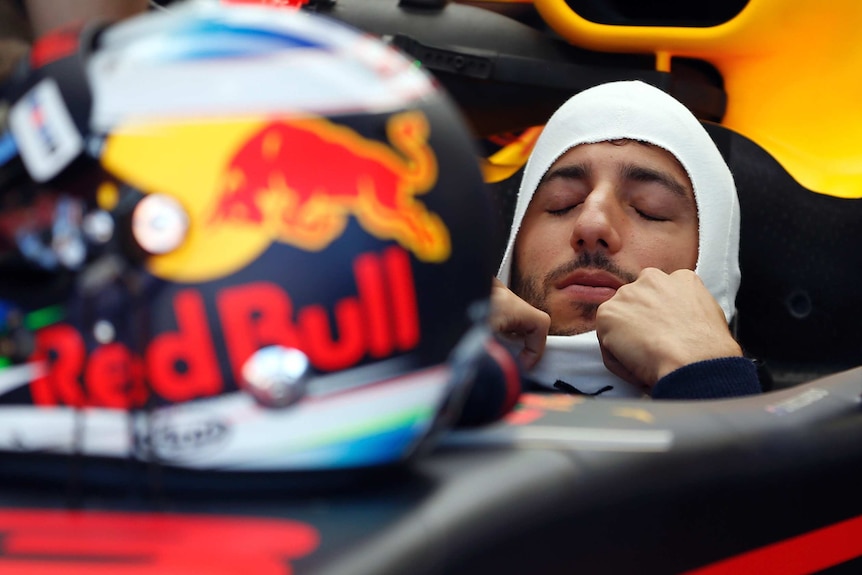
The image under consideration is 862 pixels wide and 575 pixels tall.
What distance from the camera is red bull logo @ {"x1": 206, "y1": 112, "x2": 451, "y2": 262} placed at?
0.60m

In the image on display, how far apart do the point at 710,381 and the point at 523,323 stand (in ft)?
0.99

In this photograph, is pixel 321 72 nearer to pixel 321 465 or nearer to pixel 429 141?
pixel 429 141

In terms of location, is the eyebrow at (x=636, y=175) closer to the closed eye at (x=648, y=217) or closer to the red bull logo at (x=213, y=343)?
the closed eye at (x=648, y=217)

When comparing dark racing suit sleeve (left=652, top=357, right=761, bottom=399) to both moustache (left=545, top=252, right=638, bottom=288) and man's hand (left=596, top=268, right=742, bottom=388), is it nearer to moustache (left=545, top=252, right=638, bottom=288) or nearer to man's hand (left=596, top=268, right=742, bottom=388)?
man's hand (left=596, top=268, right=742, bottom=388)

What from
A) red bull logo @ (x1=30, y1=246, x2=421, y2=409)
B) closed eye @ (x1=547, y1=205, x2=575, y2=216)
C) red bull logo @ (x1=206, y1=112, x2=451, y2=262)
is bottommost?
closed eye @ (x1=547, y1=205, x2=575, y2=216)

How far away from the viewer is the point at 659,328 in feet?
4.01

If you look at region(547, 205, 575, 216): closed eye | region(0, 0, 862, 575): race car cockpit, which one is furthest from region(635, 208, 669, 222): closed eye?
region(0, 0, 862, 575): race car cockpit

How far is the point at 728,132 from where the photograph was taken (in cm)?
167

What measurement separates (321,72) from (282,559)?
10.4 inches

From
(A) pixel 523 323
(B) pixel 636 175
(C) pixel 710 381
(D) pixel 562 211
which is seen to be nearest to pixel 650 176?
(B) pixel 636 175

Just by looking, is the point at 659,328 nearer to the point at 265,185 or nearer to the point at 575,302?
the point at 575,302

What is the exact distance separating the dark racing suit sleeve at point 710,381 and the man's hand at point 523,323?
0.83ft

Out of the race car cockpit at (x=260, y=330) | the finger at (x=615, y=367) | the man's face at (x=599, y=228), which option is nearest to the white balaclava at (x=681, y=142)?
the man's face at (x=599, y=228)

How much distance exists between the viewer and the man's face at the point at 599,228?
4.76 feet
